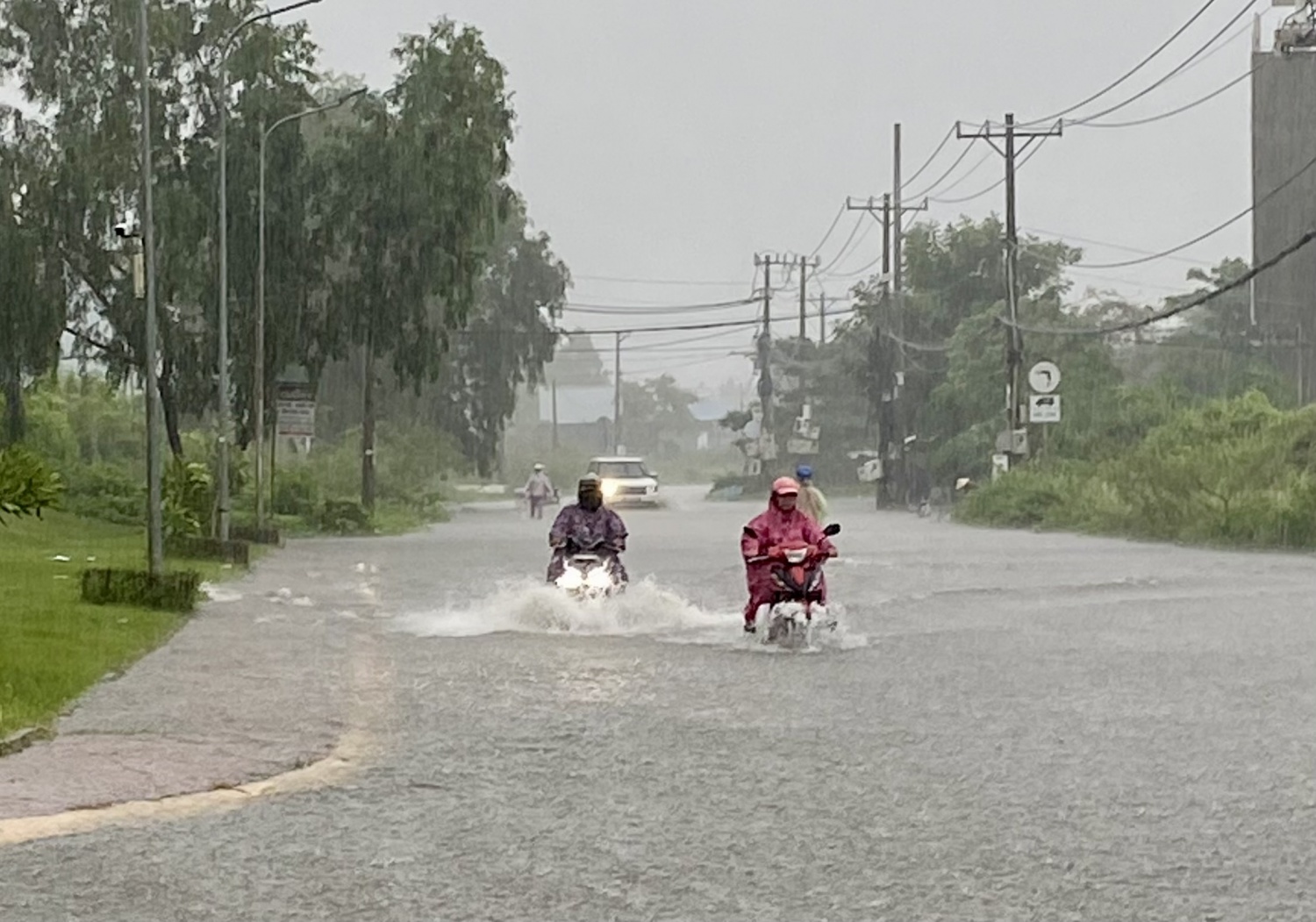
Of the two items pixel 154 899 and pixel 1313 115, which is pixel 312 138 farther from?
pixel 154 899

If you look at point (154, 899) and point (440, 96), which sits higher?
point (440, 96)

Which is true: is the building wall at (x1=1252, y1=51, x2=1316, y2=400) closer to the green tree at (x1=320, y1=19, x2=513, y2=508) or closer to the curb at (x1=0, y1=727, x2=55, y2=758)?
the green tree at (x1=320, y1=19, x2=513, y2=508)

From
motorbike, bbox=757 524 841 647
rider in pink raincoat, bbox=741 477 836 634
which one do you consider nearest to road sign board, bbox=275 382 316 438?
rider in pink raincoat, bbox=741 477 836 634

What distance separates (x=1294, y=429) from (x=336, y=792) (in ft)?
128

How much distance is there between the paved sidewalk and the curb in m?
0.07

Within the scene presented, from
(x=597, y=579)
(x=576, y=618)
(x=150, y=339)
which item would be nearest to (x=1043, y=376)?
(x=150, y=339)

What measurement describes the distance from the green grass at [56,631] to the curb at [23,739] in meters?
0.11

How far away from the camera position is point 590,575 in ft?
66.7

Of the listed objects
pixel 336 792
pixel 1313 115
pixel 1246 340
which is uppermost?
pixel 1313 115

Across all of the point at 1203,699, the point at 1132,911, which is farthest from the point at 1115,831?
the point at 1203,699

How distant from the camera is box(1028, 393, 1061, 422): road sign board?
5306 cm

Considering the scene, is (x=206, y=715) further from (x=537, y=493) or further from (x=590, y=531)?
(x=537, y=493)

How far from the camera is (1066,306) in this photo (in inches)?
3349

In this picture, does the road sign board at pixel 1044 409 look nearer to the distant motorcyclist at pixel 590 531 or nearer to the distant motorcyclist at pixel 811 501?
the distant motorcyclist at pixel 811 501
